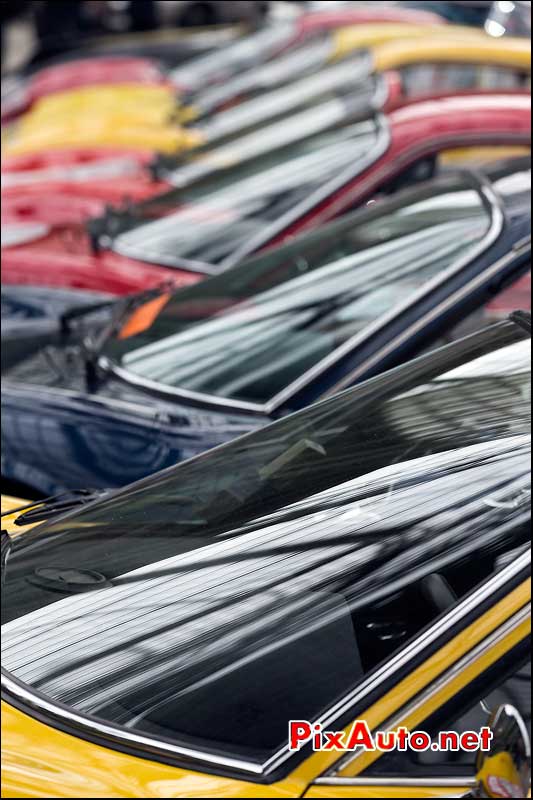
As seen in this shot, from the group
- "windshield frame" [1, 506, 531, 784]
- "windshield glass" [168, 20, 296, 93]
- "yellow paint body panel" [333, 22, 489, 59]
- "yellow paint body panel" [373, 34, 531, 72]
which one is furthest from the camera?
"windshield glass" [168, 20, 296, 93]

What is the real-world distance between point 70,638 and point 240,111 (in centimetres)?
575

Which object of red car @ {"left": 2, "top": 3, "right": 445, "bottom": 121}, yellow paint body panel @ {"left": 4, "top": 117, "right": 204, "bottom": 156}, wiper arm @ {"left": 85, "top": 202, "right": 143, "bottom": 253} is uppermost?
red car @ {"left": 2, "top": 3, "right": 445, "bottom": 121}

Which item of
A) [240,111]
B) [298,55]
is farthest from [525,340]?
[298,55]

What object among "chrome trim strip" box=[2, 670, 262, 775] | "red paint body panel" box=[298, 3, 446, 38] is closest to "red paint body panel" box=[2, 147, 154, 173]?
"red paint body panel" box=[298, 3, 446, 38]

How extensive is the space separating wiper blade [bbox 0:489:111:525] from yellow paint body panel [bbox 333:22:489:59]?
5.22m

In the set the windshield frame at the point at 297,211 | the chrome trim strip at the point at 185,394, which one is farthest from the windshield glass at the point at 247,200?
the chrome trim strip at the point at 185,394

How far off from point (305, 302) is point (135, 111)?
5.61 metres

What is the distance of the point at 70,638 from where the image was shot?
1.92 meters

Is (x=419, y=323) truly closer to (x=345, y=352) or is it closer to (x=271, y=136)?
(x=345, y=352)

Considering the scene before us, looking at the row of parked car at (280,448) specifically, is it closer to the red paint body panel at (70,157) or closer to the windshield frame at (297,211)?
the windshield frame at (297,211)

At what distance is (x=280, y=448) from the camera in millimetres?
2283

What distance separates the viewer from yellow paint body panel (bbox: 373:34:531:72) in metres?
6.08

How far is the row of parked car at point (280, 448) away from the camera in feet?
5.50

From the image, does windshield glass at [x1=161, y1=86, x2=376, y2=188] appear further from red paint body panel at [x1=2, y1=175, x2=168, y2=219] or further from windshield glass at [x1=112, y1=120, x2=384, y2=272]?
windshield glass at [x1=112, y1=120, x2=384, y2=272]
